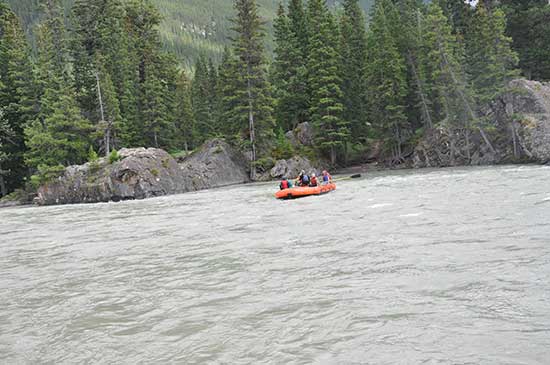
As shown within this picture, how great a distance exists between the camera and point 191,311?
7.13 m

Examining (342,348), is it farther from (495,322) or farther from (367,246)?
(367,246)

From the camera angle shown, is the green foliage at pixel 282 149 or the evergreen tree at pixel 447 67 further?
the green foliage at pixel 282 149

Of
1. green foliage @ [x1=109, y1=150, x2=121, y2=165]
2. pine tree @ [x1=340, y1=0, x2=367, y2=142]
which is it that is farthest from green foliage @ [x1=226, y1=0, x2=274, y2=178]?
green foliage @ [x1=109, y1=150, x2=121, y2=165]

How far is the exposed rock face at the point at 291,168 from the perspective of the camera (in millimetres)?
40562

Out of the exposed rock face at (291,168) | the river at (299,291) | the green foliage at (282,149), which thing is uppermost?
the green foliage at (282,149)

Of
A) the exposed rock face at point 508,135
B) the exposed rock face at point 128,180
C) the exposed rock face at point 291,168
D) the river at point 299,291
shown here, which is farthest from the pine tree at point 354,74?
the river at point 299,291

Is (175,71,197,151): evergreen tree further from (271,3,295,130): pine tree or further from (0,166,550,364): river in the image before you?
(0,166,550,364): river

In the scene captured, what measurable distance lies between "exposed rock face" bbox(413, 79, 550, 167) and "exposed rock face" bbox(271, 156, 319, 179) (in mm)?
10232

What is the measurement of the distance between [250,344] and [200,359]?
2.13ft

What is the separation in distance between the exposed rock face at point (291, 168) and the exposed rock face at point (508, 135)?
10232mm

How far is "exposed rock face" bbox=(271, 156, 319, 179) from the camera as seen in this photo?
133 ft

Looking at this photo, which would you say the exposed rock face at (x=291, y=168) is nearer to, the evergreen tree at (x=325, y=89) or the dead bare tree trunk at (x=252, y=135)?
the dead bare tree trunk at (x=252, y=135)

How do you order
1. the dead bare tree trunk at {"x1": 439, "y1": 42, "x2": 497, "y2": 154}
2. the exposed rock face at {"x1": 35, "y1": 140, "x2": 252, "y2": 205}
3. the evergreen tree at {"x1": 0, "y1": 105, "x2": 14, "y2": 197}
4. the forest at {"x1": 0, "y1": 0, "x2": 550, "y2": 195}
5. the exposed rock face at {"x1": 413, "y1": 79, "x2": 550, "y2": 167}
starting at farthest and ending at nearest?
the evergreen tree at {"x1": 0, "y1": 105, "x2": 14, "y2": 197} < the forest at {"x1": 0, "y1": 0, "x2": 550, "y2": 195} < the dead bare tree trunk at {"x1": 439, "y1": 42, "x2": 497, "y2": 154} < the exposed rock face at {"x1": 413, "y1": 79, "x2": 550, "y2": 167} < the exposed rock face at {"x1": 35, "y1": 140, "x2": 252, "y2": 205}

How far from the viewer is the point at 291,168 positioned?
4103 cm
